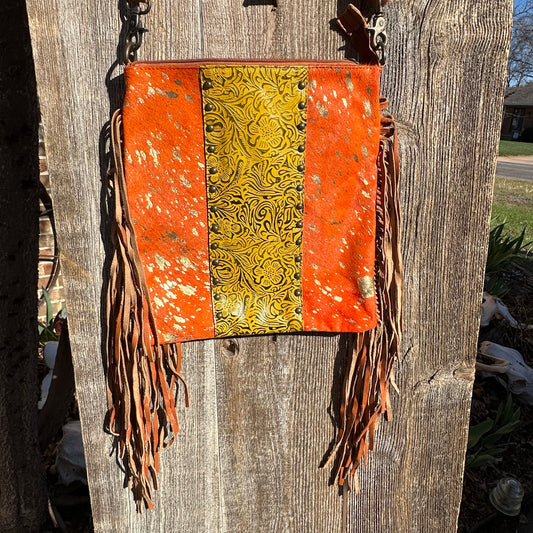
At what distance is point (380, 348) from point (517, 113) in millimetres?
41236

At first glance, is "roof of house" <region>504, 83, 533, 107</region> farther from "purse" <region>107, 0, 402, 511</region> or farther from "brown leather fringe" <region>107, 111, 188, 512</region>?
"brown leather fringe" <region>107, 111, 188, 512</region>

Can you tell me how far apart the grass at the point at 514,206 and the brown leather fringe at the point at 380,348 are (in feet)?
11.2

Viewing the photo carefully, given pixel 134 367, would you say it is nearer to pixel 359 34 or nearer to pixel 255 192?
pixel 255 192

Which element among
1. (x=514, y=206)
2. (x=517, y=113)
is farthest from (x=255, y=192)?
(x=517, y=113)

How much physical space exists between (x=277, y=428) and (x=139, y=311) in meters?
0.44

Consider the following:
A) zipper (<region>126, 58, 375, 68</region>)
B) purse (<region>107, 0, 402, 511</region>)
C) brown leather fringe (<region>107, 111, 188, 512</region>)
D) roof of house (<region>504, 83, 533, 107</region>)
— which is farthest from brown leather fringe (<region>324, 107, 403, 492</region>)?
roof of house (<region>504, 83, 533, 107</region>)

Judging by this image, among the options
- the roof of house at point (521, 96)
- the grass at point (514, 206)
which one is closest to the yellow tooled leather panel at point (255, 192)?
the grass at point (514, 206)

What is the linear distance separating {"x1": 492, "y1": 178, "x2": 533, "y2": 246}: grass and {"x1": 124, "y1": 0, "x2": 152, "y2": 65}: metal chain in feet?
12.4

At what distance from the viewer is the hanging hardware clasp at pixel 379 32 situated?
0.94m

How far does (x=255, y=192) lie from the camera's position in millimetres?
984

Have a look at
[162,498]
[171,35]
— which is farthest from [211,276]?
[162,498]

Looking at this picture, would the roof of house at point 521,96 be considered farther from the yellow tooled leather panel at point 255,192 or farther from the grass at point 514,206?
the yellow tooled leather panel at point 255,192

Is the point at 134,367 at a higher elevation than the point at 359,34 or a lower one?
lower

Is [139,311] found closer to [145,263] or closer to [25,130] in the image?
[145,263]
